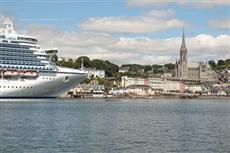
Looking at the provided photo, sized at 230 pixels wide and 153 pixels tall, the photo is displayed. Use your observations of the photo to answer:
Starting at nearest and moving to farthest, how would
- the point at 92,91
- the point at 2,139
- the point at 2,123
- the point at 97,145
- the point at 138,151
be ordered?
the point at 138,151
the point at 97,145
the point at 2,139
the point at 2,123
the point at 92,91

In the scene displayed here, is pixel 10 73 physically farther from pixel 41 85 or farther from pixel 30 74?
pixel 41 85

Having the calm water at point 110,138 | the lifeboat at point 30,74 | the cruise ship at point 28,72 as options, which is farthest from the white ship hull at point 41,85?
the calm water at point 110,138

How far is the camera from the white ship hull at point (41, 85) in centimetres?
9594

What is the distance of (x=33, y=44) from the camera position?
103 meters

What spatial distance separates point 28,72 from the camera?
323 feet

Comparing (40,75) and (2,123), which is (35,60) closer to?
(40,75)

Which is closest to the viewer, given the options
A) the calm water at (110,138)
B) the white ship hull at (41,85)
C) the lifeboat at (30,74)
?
the calm water at (110,138)

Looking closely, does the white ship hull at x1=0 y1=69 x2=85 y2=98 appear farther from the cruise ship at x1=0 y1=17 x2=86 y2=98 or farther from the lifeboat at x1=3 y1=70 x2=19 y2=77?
the lifeboat at x1=3 y1=70 x2=19 y2=77

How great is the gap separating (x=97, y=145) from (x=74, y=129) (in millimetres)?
10113

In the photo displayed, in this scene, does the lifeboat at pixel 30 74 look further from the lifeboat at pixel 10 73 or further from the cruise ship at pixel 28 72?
the lifeboat at pixel 10 73

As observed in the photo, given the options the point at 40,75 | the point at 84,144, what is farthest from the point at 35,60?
the point at 84,144

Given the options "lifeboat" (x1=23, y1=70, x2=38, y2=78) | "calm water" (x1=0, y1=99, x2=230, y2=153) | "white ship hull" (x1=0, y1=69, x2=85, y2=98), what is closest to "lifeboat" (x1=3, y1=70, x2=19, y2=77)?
"white ship hull" (x1=0, y1=69, x2=85, y2=98)

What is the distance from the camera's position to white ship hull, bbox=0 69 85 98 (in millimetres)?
95938

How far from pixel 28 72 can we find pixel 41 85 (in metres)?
3.23
